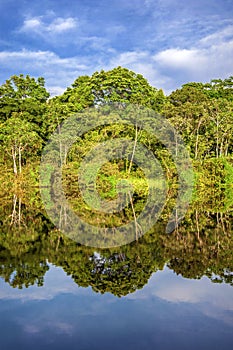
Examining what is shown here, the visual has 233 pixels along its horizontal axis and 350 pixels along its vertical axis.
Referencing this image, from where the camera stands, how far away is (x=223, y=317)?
174 inches

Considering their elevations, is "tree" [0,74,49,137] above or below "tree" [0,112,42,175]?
above

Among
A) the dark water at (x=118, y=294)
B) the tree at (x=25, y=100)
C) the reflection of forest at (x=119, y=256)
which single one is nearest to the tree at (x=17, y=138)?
the tree at (x=25, y=100)

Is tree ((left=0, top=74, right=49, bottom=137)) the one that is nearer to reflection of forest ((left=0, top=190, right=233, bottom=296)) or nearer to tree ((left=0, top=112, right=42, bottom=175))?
tree ((left=0, top=112, right=42, bottom=175))

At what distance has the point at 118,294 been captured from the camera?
5.11m

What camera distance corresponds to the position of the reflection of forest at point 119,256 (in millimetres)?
5695

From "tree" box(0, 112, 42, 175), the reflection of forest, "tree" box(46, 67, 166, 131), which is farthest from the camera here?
"tree" box(46, 67, 166, 131)

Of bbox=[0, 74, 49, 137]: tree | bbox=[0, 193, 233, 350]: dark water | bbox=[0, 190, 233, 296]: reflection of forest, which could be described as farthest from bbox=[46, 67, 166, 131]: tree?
bbox=[0, 193, 233, 350]: dark water

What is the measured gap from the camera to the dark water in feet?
13.1

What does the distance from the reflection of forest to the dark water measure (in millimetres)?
15

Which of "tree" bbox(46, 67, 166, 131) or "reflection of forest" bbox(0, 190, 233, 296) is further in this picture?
"tree" bbox(46, 67, 166, 131)

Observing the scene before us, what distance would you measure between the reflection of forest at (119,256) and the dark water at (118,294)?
15 millimetres

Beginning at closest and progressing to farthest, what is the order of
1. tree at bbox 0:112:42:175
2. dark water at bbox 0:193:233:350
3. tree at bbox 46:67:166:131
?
dark water at bbox 0:193:233:350 < tree at bbox 0:112:42:175 < tree at bbox 46:67:166:131

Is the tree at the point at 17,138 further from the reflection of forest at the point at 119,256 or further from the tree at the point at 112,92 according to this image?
the reflection of forest at the point at 119,256

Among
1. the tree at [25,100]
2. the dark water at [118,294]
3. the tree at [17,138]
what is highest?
the tree at [25,100]
